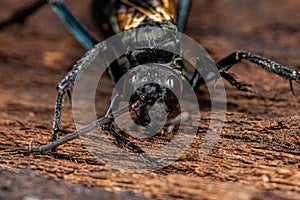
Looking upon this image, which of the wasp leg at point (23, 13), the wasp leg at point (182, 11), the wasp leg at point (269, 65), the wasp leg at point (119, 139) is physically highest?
the wasp leg at point (182, 11)

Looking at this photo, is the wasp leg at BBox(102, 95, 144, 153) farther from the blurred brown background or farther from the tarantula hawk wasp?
the blurred brown background

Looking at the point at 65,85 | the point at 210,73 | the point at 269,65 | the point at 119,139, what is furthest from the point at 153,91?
the point at 269,65

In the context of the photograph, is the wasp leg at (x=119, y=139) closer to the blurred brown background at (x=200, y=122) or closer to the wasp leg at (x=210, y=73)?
the blurred brown background at (x=200, y=122)

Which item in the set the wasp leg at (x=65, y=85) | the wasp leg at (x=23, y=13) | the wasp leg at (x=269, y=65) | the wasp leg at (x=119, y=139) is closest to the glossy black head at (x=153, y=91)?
the wasp leg at (x=119, y=139)

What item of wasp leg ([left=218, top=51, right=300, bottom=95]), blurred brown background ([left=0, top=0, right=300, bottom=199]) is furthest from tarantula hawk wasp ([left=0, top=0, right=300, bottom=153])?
blurred brown background ([left=0, top=0, right=300, bottom=199])

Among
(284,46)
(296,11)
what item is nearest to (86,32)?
(284,46)

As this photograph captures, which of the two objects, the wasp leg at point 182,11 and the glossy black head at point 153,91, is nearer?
the glossy black head at point 153,91

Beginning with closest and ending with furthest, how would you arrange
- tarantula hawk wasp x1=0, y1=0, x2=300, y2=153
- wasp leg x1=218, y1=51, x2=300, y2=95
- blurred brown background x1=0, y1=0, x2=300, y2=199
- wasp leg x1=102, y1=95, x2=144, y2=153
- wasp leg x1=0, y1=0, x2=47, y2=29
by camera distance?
blurred brown background x1=0, y1=0, x2=300, y2=199 < wasp leg x1=102, y1=95, x2=144, y2=153 < tarantula hawk wasp x1=0, y1=0, x2=300, y2=153 < wasp leg x1=218, y1=51, x2=300, y2=95 < wasp leg x1=0, y1=0, x2=47, y2=29

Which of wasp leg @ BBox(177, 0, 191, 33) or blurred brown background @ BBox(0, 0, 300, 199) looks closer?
blurred brown background @ BBox(0, 0, 300, 199)
